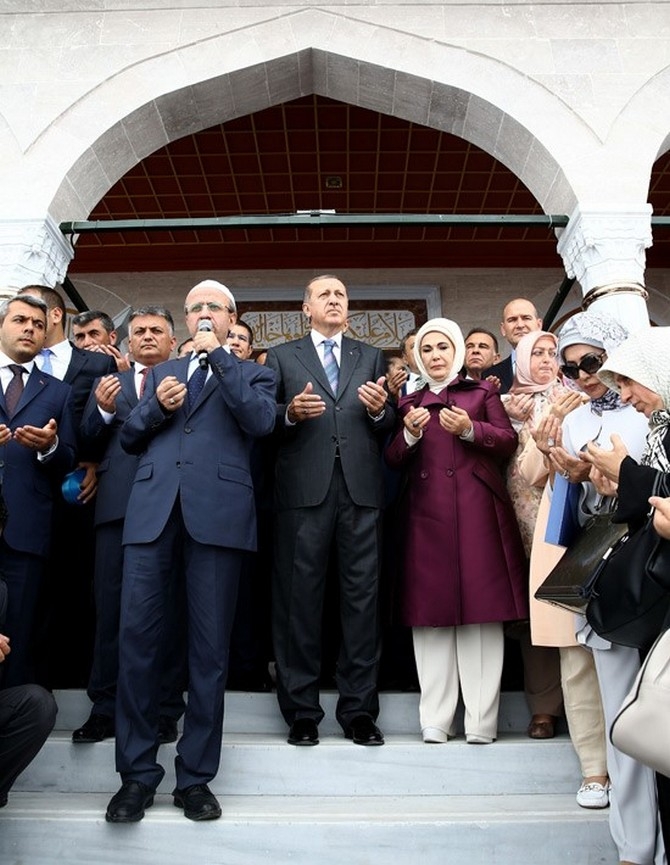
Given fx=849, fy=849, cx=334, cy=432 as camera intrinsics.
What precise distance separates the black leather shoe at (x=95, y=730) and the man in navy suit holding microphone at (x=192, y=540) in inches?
17.6

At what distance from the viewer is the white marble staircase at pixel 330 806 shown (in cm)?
264

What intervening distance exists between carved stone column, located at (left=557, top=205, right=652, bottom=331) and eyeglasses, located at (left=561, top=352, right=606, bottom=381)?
7.26ft

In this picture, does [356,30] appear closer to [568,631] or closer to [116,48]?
[116,48]

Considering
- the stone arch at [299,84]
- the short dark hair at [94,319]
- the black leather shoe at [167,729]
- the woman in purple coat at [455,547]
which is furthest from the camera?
the stone arch at [299,84]

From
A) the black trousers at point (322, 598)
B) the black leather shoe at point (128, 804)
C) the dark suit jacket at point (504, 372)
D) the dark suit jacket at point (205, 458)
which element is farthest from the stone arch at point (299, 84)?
the black leather shoe at point (128, 804)

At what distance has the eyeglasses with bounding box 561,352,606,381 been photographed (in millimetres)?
2902

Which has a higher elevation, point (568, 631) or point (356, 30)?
point (356, 30)

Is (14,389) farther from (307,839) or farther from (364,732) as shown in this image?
(307,839)

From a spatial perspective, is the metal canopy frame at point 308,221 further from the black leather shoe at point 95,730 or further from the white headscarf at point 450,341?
the black leather shoe at point 95,730

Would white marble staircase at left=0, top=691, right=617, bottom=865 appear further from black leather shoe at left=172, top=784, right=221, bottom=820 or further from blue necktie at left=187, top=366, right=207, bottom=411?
blue necktie at left=187, top=366, right=207, bottom=411

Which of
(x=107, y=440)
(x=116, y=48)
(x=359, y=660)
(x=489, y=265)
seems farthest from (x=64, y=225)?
(x=489, y=265)

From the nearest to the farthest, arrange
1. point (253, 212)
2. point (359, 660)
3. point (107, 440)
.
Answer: point (359, 660), point (107, 440), point (253, 212)

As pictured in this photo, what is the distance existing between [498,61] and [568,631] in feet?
13.4

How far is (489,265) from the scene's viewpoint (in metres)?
9.04
